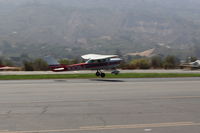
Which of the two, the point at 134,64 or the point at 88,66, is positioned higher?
the point at 134,64

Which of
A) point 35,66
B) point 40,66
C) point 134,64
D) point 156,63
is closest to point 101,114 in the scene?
point 35,66

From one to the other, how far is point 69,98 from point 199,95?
675 cm

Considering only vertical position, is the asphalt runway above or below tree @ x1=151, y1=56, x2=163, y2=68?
below

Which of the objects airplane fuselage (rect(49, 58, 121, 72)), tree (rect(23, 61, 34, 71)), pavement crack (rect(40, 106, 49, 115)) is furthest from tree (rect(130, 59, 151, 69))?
pavement crack (rect(40, 106, 49, 115))

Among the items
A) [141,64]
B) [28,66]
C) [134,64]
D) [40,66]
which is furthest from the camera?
[134,64]

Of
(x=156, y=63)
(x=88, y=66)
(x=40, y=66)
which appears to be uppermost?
(x=40, y=66)

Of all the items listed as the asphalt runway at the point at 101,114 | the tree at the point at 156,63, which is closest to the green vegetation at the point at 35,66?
the tree at the point at 156,63

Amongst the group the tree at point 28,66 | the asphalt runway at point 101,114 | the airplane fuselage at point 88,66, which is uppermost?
the tree at point 28,66

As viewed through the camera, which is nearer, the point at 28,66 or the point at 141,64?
the point at 28,66

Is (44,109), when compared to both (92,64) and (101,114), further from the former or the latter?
(92,64)

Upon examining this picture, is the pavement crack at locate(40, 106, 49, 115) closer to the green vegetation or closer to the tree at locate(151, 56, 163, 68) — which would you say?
the green vegetation

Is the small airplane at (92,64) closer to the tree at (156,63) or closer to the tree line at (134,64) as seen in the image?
the tree line at (134,64)

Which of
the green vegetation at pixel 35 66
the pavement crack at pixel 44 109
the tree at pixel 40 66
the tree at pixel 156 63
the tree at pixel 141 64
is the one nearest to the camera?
the pavement crack at pixel 44 109

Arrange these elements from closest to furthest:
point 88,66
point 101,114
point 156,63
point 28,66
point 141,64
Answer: point 101,114
point 88,66
point 28,66
point 141,64
point 156,63
